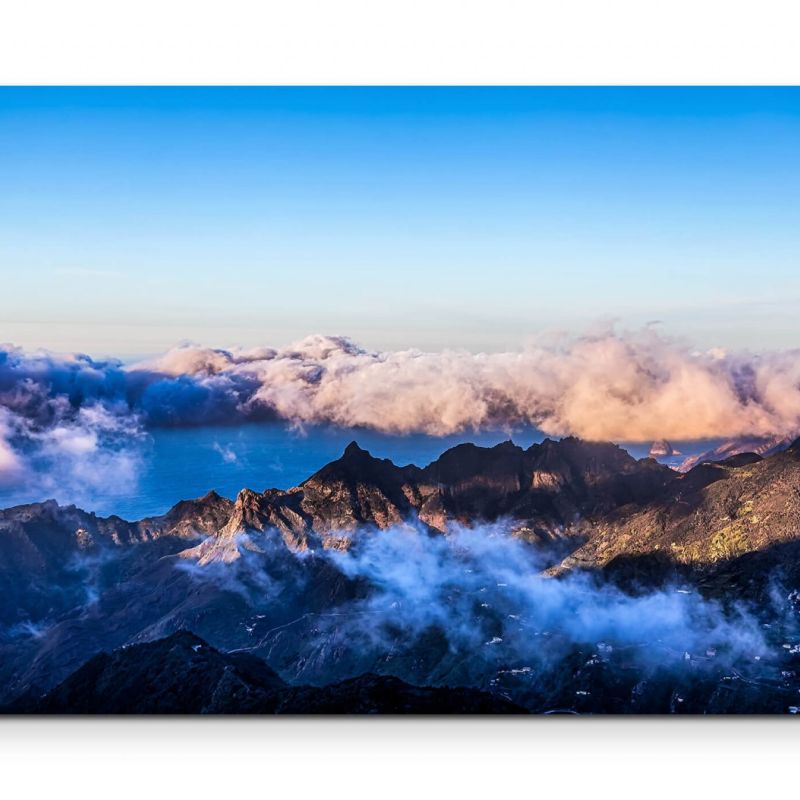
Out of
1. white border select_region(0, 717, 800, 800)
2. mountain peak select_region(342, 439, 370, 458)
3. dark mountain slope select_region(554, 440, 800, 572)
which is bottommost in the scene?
white border select_region(0, 717, 800, 800)

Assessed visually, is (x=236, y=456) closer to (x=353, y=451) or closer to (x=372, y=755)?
(x=353, y=451)

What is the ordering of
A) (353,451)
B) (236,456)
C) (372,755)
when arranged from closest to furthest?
(372,755), (353,451), (236,456)

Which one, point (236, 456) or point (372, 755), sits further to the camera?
point (236, 456)

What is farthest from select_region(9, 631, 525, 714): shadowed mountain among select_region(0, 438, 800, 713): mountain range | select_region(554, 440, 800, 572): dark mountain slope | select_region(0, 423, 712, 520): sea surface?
select_region(554, 440, 800, 572): dark mountain slope

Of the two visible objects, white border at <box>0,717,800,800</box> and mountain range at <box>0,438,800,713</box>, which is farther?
mountain range at <box>0,438,800,713</box>

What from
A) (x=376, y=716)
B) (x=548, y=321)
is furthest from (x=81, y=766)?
→ (x=548, y=321)

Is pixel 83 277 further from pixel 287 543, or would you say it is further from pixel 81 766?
pixel 81 766

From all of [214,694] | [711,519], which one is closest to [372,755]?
[214,694]

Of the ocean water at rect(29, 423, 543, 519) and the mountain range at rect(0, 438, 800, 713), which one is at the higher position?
the ocean water at rect(29, 423, 543, 519)

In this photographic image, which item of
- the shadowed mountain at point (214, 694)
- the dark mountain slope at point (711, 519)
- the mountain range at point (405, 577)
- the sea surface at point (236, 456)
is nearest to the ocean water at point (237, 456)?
the sea surface at point (236, 456)

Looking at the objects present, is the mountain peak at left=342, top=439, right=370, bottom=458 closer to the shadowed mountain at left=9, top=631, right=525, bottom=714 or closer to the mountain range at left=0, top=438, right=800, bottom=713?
the mountain range at left=0, top=438, right=800, bottom=713

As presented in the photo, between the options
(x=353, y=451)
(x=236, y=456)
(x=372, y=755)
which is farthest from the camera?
(x=236, y=456)
